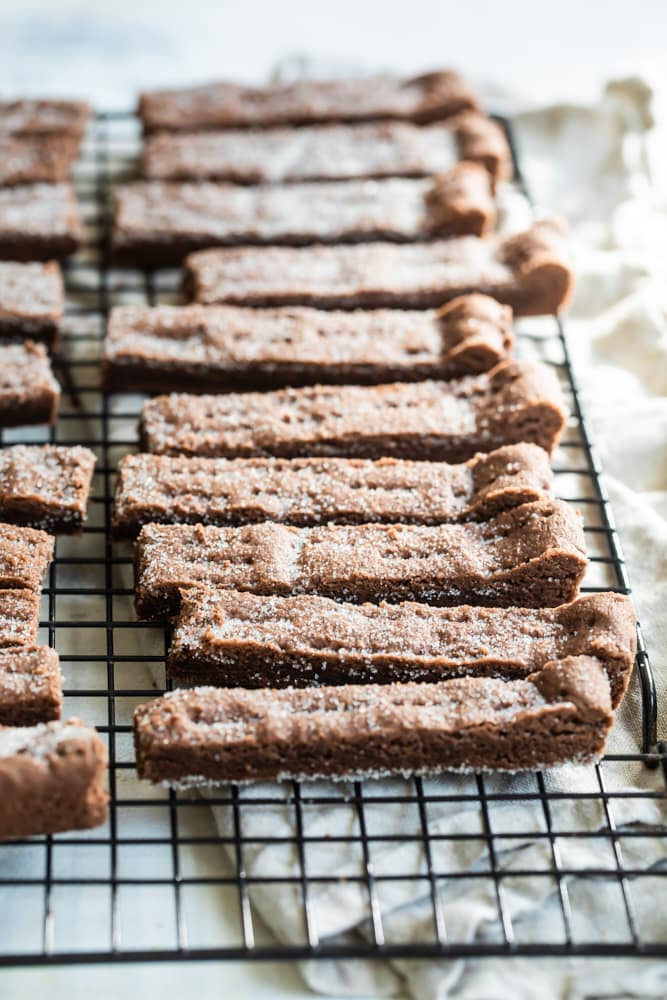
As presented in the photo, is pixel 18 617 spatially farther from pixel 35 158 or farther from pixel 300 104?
pixel 300 104

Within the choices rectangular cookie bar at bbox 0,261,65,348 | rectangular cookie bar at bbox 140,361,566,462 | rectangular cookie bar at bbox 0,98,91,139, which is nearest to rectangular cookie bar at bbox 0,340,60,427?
rectangular cookie bar at bbox 0,261,65,348

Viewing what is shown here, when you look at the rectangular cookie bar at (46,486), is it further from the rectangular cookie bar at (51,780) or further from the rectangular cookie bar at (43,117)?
the rectangular cookie bar at (43,117)

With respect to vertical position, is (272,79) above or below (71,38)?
below

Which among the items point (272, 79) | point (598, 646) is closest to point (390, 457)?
point (598, 646)

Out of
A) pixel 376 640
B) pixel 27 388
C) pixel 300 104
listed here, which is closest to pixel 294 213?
pixel 300 104

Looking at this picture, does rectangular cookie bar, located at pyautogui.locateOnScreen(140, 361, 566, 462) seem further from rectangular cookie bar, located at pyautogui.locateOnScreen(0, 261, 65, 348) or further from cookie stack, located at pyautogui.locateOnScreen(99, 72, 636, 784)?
rectangular cookie bar, located at pyautogui.locateOnScreen(0, 261, 65, 348)

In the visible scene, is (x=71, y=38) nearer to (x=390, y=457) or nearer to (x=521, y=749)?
(x=390, y=457)

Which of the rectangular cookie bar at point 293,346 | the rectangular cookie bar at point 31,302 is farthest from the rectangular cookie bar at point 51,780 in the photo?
the rectangular cookie bar at point 31,302
